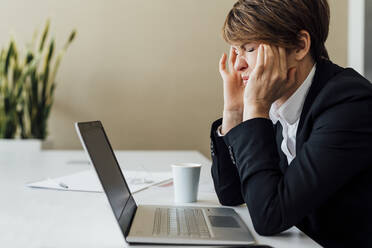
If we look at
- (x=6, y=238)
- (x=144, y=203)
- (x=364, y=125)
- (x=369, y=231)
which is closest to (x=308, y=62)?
(x=364, y=125)

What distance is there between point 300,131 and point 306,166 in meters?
0.15

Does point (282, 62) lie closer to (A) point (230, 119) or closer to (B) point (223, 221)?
(A) point (230, 119)

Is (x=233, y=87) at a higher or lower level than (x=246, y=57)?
lower

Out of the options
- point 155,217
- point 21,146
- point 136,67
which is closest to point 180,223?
point 155,217

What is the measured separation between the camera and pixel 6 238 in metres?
0.84

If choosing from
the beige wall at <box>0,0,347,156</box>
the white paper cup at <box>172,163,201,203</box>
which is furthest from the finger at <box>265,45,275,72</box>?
the beige wall at <box>0,0,347,156</box>

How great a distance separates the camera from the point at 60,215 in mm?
1025

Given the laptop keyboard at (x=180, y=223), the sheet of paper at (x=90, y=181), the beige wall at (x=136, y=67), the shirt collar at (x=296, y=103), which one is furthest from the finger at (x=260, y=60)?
the beige wall at (x=136, y=67)

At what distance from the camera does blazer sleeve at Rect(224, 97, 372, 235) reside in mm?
892

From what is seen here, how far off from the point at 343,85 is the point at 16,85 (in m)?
2.43

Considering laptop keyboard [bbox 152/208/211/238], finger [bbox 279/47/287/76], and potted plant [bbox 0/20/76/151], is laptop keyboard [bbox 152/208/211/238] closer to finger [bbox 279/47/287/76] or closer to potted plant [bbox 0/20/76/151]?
finger [bbox 279/47/287/76]

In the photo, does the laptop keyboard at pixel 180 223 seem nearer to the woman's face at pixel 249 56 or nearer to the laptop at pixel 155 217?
the laptop at pixel 155 217

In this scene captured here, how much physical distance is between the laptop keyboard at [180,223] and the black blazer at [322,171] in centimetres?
11

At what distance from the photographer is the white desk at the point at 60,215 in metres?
0.84
